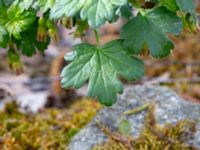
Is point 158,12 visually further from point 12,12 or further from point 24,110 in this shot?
point 24,110

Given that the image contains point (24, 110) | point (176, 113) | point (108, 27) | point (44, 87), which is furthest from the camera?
point (108, 27)

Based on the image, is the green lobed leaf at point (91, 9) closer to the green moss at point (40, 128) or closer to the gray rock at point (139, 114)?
the gray rock at point (139, 114)

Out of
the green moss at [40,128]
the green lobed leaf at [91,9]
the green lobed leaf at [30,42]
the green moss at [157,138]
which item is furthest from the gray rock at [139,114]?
the green lobed leaf at [91,9]

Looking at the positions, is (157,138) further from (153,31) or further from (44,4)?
(44,4)

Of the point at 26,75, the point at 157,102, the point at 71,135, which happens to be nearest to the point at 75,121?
the point at 71,135

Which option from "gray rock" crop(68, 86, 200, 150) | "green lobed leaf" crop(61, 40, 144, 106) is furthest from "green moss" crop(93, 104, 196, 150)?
"green lobed leaf" crop(61, 40, 144, 106)

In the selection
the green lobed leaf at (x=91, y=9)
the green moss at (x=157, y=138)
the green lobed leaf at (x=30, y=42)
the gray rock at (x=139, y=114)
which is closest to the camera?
the green lobed leaf at (x=91, y=9)
